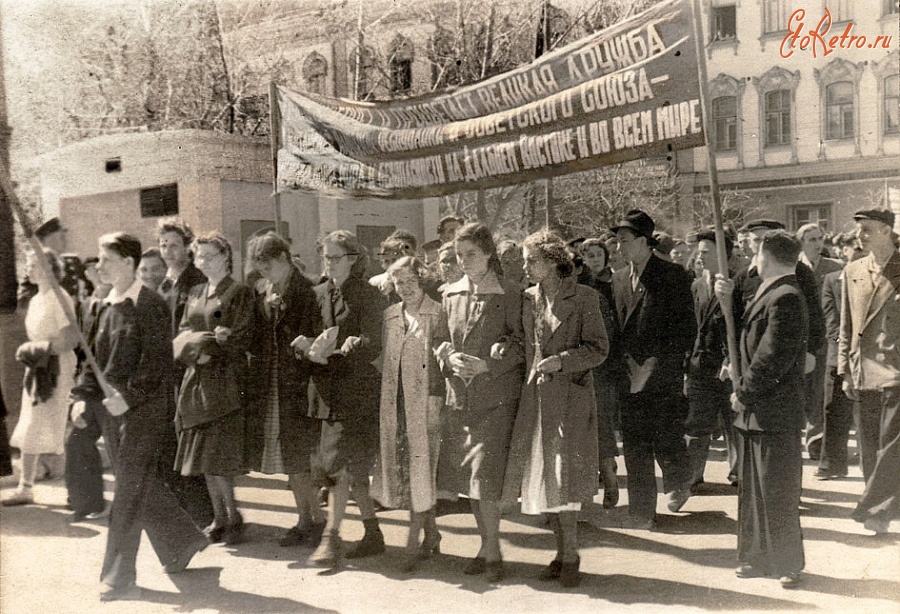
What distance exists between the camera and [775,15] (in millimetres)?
4789

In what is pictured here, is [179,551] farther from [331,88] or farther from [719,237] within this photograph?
[331,88]

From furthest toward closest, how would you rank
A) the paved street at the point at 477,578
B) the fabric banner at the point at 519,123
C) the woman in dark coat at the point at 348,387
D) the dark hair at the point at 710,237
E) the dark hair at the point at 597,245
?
1. the dark hair at the point at 597,245
2. the dark hair at the point at 710,237
3. the woman in dark coat at the point at 348,387
4. the fabric banner at the point at 519,123
5. the paved street at the point at 477,578

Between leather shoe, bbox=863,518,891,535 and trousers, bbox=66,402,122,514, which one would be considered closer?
leather shoe, bbox=863,518,891,535

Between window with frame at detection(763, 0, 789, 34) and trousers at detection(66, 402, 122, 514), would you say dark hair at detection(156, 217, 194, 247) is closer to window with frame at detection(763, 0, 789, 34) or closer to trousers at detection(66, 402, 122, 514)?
trousers at detection(66, 402, 122, 514)

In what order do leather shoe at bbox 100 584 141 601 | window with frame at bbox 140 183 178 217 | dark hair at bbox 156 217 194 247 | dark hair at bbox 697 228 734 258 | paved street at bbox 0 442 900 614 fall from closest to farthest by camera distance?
paved street at bbox 0 442 900 614, leather shoe at bbox 100 584 141 601, dark hair at bbox 156 217 194 247, window with frame at bbox 140 183 178 217, dark hair at bbox 697 228 734 258

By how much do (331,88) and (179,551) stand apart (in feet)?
15.1

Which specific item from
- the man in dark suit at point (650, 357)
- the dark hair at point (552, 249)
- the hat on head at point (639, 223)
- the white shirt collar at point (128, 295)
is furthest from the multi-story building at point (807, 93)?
the white shirt collar at point (128, 295)

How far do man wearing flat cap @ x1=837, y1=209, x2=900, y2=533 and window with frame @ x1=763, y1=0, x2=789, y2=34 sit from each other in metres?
1.17

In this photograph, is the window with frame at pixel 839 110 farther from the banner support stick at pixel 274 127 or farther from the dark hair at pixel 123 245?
the dark hair at pixel 123 245

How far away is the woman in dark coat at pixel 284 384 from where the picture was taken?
4.94 m

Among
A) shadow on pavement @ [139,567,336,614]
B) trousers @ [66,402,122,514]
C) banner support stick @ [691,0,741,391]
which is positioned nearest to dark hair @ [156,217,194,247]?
trousers @ [66,402,122,514]

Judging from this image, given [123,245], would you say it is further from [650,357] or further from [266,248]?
[650,357]

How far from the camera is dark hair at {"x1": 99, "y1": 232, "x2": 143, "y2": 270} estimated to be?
448 centimetres

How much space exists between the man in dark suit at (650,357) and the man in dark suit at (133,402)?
268 cm
